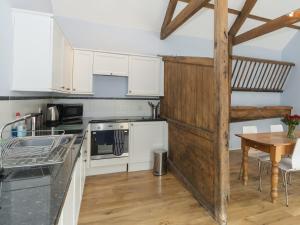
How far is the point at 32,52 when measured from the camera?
6.38 ft

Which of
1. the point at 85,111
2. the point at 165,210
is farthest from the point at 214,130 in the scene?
the point at 85,111

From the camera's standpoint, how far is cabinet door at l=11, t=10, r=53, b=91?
189cm

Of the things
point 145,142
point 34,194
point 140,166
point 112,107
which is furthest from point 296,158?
point 112,107

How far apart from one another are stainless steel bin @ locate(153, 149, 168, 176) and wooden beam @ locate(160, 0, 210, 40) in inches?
91.0

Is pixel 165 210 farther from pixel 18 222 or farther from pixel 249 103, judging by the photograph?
pixel 249 103

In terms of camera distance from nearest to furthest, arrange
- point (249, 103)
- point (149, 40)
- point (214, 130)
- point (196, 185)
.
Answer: point (214, 130), point (196, 185), point (149, 40), point (249, 103)

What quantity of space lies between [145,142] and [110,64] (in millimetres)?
1548

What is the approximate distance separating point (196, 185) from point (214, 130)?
2.98 feet

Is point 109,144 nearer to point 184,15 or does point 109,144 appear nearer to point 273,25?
point 184,15

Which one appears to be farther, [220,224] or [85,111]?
[85,111]

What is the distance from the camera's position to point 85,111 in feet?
12.5

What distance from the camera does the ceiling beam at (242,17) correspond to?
12.8 ft

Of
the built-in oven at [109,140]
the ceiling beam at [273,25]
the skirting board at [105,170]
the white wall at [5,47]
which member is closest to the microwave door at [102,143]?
the built-in oven at [109,140]

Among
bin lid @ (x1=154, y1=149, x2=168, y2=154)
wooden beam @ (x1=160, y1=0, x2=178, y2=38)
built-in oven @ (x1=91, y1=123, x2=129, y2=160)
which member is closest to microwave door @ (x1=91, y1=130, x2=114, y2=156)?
built-in oven @ (x1=91, y1=123, x2=129, y2=160)
